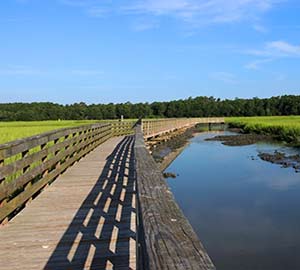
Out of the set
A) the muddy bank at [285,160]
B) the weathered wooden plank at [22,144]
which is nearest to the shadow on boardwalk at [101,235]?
the weathered wooden plank at [22,144]

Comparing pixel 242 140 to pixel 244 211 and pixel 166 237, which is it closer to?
pixel 244 211

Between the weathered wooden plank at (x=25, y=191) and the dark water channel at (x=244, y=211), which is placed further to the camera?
the dark water channel at (x=244, y=211)

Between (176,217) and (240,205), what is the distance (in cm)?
1042

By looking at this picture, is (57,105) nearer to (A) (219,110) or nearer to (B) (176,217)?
(A) (219,110)

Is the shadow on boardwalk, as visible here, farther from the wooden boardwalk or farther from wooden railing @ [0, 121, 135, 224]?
wooden railing @ [0, 121, 135, 224]

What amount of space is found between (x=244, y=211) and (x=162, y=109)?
118654 millimetres

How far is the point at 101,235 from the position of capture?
505 centimetres

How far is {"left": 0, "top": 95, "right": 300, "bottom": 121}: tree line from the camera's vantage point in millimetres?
106938

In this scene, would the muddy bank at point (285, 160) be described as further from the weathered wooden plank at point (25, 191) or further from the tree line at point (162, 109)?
the tree line at point (162, 109)

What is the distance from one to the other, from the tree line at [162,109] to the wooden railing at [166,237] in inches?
4014

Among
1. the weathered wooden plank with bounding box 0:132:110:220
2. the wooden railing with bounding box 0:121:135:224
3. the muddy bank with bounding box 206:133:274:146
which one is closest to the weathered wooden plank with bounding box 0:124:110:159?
the wooden railing with bounding box 0:121:135:224

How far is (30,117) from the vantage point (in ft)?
324

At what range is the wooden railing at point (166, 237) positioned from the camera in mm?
1608

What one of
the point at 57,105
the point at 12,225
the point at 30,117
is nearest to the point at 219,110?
the point at 57,105
